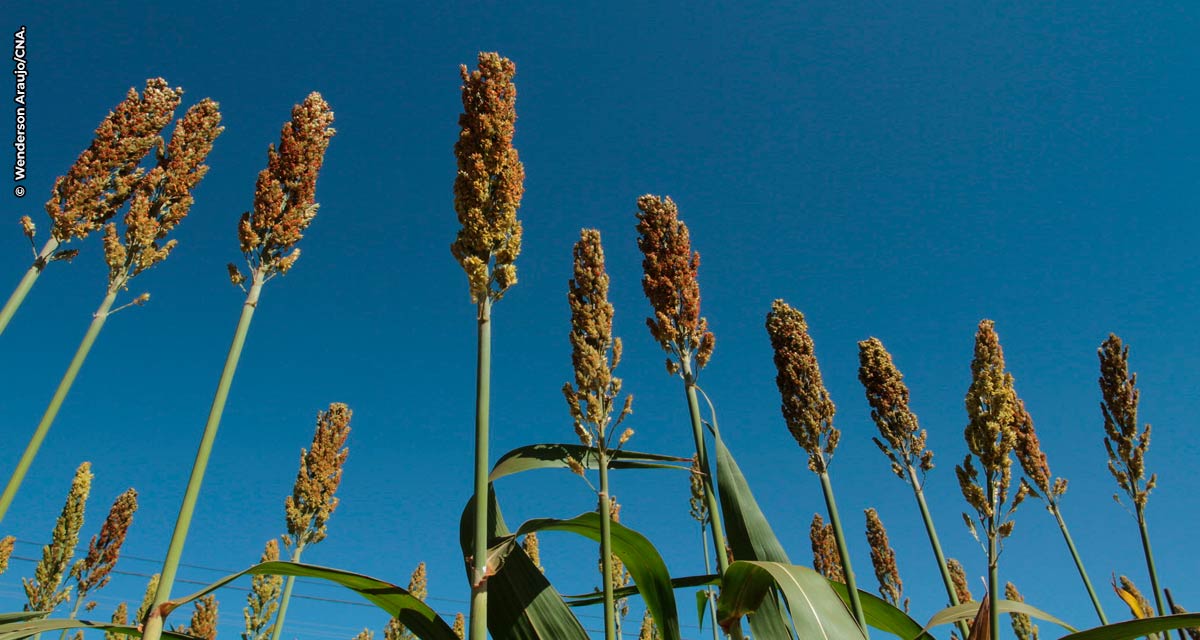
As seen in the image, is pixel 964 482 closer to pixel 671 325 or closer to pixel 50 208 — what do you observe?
pixel 671 325

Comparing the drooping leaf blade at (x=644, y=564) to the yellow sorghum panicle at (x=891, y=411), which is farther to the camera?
the yellow sorghum panicle at (x=891, y=411)

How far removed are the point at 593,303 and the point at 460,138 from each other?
4.65ft

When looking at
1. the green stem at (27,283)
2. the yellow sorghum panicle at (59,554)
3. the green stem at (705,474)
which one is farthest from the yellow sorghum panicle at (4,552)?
the green stem at (705,474)

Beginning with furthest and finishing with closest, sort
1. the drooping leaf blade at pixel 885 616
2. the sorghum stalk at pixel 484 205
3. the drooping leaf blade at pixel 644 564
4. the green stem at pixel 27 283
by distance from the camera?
the green stem at pixel 27 283 < the drooping leaf blade at pixel 885 616 < the drooping leaf blade at pixel 644 564 < the sorghum stalk at pixel 484 205

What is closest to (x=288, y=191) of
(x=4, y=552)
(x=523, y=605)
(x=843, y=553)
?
(x=523, y=605)

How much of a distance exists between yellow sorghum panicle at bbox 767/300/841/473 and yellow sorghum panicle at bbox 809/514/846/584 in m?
6.28

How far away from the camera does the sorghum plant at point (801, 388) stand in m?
5.02

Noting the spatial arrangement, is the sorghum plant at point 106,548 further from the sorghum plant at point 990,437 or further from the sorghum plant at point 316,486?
the sorghum plant at point 990,437

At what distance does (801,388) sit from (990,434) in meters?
1.54

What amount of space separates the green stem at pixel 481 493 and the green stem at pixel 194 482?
1.07 metres

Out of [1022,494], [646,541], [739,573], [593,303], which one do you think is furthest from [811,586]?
[593,303]

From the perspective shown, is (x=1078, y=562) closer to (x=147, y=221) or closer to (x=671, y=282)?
(x=671, y=282)

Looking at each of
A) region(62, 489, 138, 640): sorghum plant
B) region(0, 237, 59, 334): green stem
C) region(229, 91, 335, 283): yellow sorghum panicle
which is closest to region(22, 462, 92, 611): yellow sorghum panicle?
region(62, 489, 138, 640): sorghum plant

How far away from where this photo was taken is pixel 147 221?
4.84 metres
